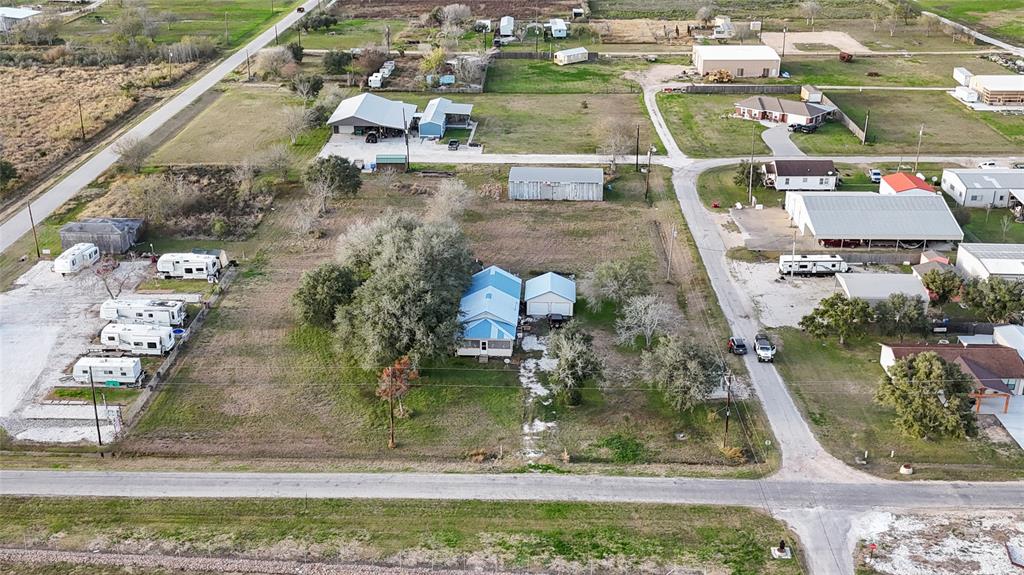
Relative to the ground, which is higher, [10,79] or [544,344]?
[10,79]

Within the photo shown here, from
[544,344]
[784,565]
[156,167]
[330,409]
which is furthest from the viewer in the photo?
[156,167]

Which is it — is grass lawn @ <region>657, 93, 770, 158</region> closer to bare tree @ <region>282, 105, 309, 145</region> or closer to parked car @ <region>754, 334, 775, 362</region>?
parked car @ <region>754, 334, 775, 362</region>

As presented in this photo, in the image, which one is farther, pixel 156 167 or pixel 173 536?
pixel 156 167

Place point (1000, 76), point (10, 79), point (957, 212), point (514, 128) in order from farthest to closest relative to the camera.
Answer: point (10, 79)
point (1000, 76)
point (514, 128)
point (957, 212)

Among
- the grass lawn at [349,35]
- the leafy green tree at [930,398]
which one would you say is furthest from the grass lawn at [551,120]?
the leafy green tree at [930,398]

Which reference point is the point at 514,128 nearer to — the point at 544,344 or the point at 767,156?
the point at 767,156

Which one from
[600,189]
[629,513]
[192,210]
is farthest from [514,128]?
[629,513]

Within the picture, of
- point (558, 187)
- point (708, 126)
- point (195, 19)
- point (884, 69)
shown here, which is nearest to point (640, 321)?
point (558, 187)
